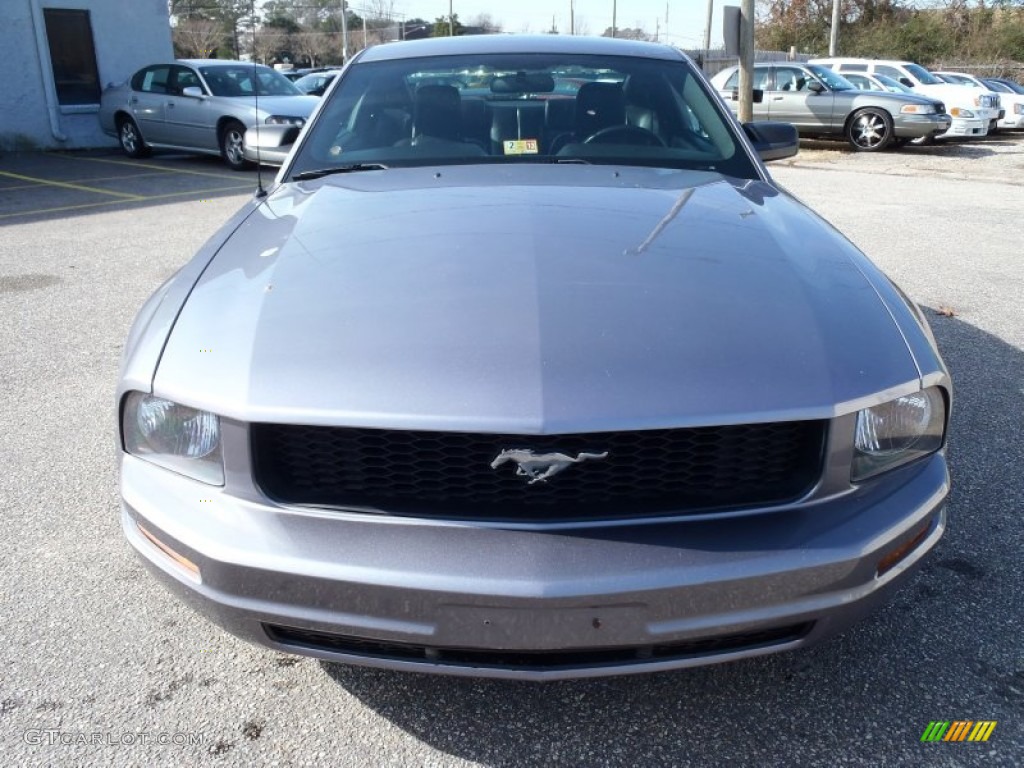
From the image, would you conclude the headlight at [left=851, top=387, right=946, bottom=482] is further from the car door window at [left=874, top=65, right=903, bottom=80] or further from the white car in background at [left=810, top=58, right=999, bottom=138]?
the car door window at [left=874, top=65, right=903, bottom=80]

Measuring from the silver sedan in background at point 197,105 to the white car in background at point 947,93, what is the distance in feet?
37.6

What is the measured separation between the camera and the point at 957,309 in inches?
216

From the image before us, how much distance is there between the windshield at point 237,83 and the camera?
12719 mm

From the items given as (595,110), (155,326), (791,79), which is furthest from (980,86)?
(155,326)

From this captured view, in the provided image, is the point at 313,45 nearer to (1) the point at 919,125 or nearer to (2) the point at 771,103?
(2) the point at 771,103

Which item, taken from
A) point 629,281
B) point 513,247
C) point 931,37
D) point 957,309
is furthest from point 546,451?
point 931,37

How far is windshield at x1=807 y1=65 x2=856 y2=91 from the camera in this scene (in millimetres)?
15984

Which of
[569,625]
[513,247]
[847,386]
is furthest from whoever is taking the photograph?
[513,247]

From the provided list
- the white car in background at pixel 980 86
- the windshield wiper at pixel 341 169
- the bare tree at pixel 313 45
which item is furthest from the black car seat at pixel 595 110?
the bare tree at pixel 313 45

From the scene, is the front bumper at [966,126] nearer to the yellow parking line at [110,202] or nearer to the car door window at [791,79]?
the car door window at [791,79]

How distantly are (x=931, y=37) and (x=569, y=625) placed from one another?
4323 cm

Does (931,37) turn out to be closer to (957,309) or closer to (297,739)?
(957,309)

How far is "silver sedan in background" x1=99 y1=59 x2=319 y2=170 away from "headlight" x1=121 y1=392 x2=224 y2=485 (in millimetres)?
10348

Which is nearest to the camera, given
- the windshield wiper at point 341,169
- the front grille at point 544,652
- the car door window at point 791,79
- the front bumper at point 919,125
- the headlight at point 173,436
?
the front grille at point 544,652
